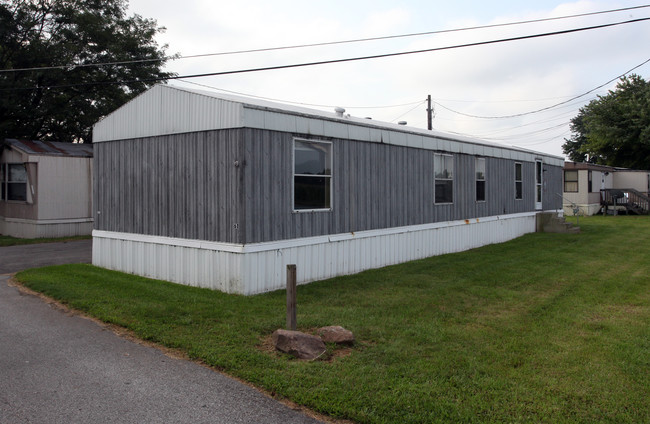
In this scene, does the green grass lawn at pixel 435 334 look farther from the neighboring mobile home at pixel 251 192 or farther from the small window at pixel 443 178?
the small window at pixel 443 178

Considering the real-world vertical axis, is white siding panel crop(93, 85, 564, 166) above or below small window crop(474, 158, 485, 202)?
above

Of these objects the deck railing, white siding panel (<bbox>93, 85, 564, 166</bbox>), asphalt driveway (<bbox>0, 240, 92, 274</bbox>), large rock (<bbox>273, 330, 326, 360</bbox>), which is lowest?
large rock (<bbox>273, 330, 326, 360</bbox>)

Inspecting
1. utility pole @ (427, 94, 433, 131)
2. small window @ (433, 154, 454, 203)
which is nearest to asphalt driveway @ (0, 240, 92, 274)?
small window @ (433, 154, 454, 203)

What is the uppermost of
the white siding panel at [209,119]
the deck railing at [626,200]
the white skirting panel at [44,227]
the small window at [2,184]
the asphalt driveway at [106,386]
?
the white siding panel at [209,119]

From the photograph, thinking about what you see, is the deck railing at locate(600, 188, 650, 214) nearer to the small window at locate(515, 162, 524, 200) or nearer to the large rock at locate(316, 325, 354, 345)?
the small window at locate(515, 162, 524, 200)

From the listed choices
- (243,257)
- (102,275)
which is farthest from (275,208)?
(102,275)

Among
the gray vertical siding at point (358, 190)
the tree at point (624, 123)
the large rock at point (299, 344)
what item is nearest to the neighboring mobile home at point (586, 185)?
the tree at point (624, 123)

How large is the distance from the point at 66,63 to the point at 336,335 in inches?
759

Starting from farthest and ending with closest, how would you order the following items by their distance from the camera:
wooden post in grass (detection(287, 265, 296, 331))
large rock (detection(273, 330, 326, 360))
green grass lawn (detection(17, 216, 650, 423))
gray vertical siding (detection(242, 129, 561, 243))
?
gray vertical siding (detection(242, 129, 561, 243)), wooden post in grass (detection(287, 265, 296, 331)), large rock (detection(273, 330, 326, 360)), green grass lawn (detection(17, 216, 650, 423))

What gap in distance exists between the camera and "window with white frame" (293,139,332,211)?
945 centimetres

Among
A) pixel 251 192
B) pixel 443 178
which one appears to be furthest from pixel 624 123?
pixel 251 192

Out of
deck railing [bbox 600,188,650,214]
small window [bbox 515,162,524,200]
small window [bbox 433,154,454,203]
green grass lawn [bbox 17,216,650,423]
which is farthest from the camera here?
deck railing [bbox 600,188,650,214]

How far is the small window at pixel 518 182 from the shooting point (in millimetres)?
18125

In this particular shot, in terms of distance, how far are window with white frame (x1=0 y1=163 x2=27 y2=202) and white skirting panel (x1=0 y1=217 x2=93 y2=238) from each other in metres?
0.85
